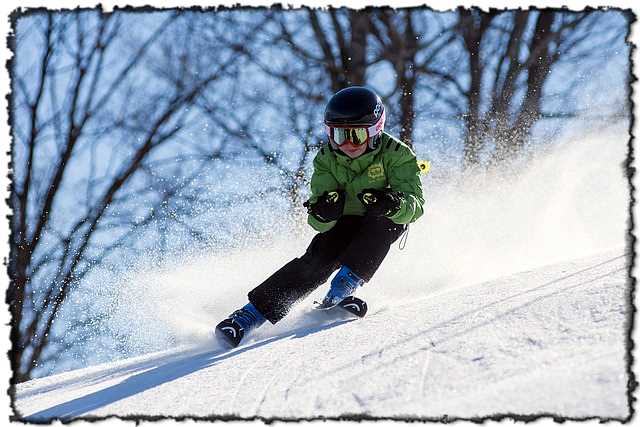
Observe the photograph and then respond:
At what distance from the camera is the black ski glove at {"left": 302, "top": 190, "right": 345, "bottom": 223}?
3.24m

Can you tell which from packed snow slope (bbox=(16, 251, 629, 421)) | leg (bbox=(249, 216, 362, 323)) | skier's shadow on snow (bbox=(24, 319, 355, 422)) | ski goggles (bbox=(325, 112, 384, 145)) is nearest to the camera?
packed snow slope (bbox=(16, 251, 629, 421))

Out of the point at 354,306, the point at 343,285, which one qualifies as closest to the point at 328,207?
the point at 343,285

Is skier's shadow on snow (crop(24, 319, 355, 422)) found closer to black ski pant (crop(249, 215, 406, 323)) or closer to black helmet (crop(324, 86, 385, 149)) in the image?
black ski pant (crop(249, 215, 406, 323))

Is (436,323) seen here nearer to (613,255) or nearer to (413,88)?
(613,255)

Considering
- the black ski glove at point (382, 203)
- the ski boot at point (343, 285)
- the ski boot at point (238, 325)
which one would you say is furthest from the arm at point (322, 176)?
the ski boot at point (238, 325)

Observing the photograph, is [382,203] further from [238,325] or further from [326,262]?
[238,325]

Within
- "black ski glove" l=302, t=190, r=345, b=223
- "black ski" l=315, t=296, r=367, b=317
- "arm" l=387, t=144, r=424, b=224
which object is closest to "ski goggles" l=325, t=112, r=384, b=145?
"arm" l=387, t=144, r=424, b=224

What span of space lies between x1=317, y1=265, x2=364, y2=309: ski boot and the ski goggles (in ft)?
2.14

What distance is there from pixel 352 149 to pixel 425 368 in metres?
1.69

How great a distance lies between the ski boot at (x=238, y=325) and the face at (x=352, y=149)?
0.94 meters

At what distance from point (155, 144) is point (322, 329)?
5.33 m

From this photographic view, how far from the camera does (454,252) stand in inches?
187

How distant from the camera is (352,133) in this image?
3.33 metres

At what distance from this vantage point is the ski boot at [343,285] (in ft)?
10.5
